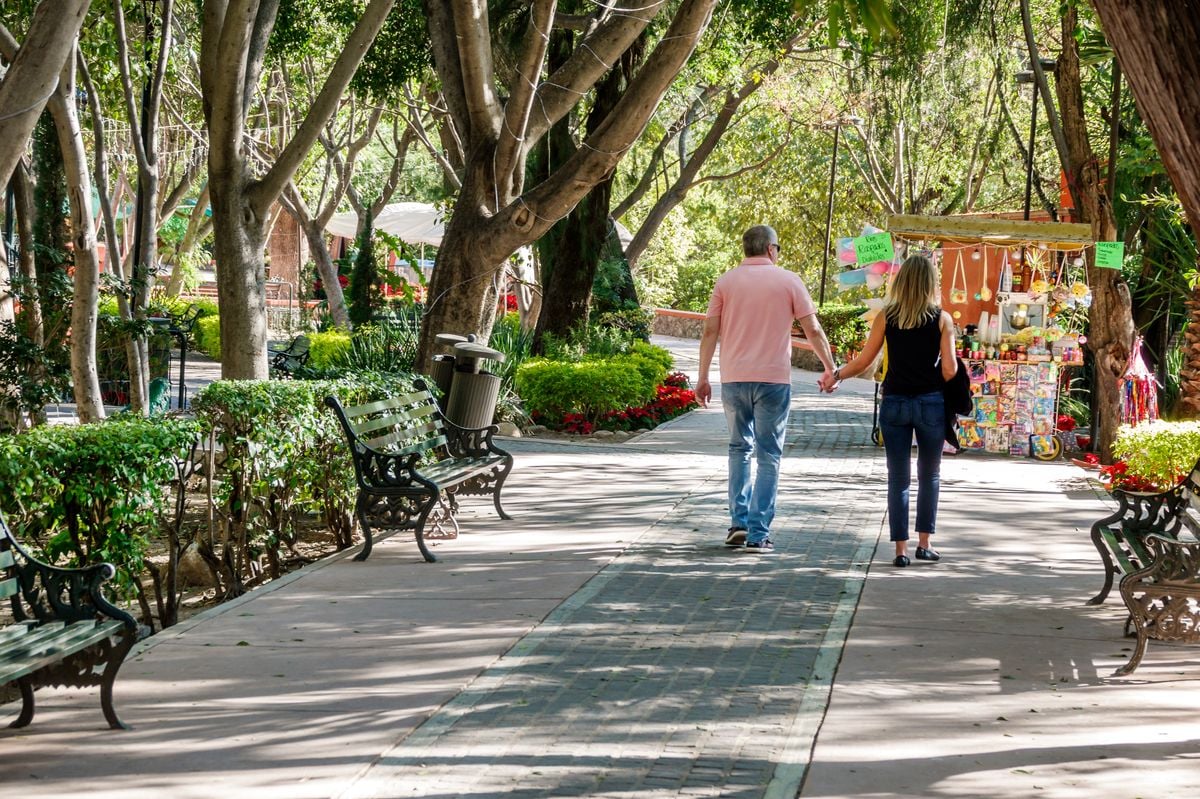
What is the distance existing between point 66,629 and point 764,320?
16.0 ft

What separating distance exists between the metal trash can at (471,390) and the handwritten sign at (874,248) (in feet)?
18.7

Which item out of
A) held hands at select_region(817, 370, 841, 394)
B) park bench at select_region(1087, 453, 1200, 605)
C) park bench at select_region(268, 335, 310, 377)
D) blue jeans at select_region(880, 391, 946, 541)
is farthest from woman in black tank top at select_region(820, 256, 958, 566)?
park bench at select_region(268, 335, 310, 377)

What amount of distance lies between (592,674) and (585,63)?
693cm

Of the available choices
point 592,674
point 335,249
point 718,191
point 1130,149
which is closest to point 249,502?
point 592,674

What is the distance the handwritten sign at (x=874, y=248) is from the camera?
14.8 meters

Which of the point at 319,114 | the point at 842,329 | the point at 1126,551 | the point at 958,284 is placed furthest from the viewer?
the point at 842,329

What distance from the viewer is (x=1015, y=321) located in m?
15.4

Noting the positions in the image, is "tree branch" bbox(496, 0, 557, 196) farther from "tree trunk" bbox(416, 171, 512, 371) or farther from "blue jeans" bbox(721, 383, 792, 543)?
"blue jeans" bbox(721, 383, 792, 543)

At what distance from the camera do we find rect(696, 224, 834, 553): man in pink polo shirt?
8477 millimetres

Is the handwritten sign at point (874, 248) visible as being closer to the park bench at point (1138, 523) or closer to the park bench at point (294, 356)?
the park bench at point (1138, 523)

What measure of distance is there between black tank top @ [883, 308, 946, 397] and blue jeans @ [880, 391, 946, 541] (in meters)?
0.06

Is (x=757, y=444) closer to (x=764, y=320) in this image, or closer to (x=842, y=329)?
(x=764, y=320)

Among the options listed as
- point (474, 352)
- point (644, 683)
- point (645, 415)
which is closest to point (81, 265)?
point (474, 352)

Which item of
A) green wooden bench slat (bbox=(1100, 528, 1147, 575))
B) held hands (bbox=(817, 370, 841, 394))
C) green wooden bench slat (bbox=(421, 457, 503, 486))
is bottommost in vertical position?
green wooden bench slat (bbox=(1100, 528, 1147, 575))
